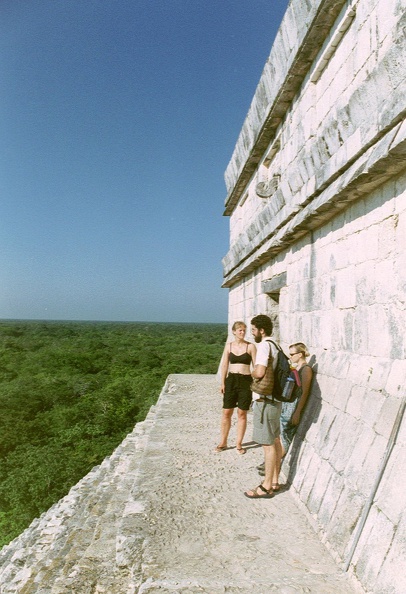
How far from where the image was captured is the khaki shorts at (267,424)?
351 centimetres

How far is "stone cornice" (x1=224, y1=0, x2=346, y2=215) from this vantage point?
388cm

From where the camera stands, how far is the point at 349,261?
11.1 ft

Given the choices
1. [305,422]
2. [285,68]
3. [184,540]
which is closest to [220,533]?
[184,540]

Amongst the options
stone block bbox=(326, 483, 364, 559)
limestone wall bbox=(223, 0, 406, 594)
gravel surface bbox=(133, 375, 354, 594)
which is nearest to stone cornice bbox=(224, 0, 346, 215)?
limestone wall bbox=(223, 0, 406, 594)

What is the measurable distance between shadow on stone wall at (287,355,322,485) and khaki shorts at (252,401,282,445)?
268 mm

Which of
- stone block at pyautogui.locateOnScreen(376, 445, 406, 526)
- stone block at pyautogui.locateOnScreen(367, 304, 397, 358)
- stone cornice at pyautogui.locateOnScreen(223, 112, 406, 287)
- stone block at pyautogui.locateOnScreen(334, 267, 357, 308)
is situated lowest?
stone block at pyautogui.locateOnScreen(376, 445, 406, 526)

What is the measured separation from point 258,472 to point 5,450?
77.7 feet

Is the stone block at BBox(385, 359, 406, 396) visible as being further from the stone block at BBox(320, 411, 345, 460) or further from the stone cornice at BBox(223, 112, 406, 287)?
the stone cornice at BBox(223, 112, 406, 287)

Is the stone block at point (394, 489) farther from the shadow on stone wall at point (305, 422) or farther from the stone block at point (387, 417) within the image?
the shadow on stone wall at point (305, 422)

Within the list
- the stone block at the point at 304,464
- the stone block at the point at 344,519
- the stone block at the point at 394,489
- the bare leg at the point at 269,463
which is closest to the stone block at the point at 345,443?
the stone block at the point at 344,519

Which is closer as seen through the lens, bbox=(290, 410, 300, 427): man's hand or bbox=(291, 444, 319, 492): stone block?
bbox=(291, 444, 319, 492): stone block

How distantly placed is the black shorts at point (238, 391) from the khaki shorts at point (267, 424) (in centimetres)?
128

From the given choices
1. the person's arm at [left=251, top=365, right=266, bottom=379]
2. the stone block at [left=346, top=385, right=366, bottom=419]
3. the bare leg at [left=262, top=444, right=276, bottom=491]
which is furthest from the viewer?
the person's arm at [left=251, top=365, right=266, bottom=379]

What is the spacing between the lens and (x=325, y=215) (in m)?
3.71
